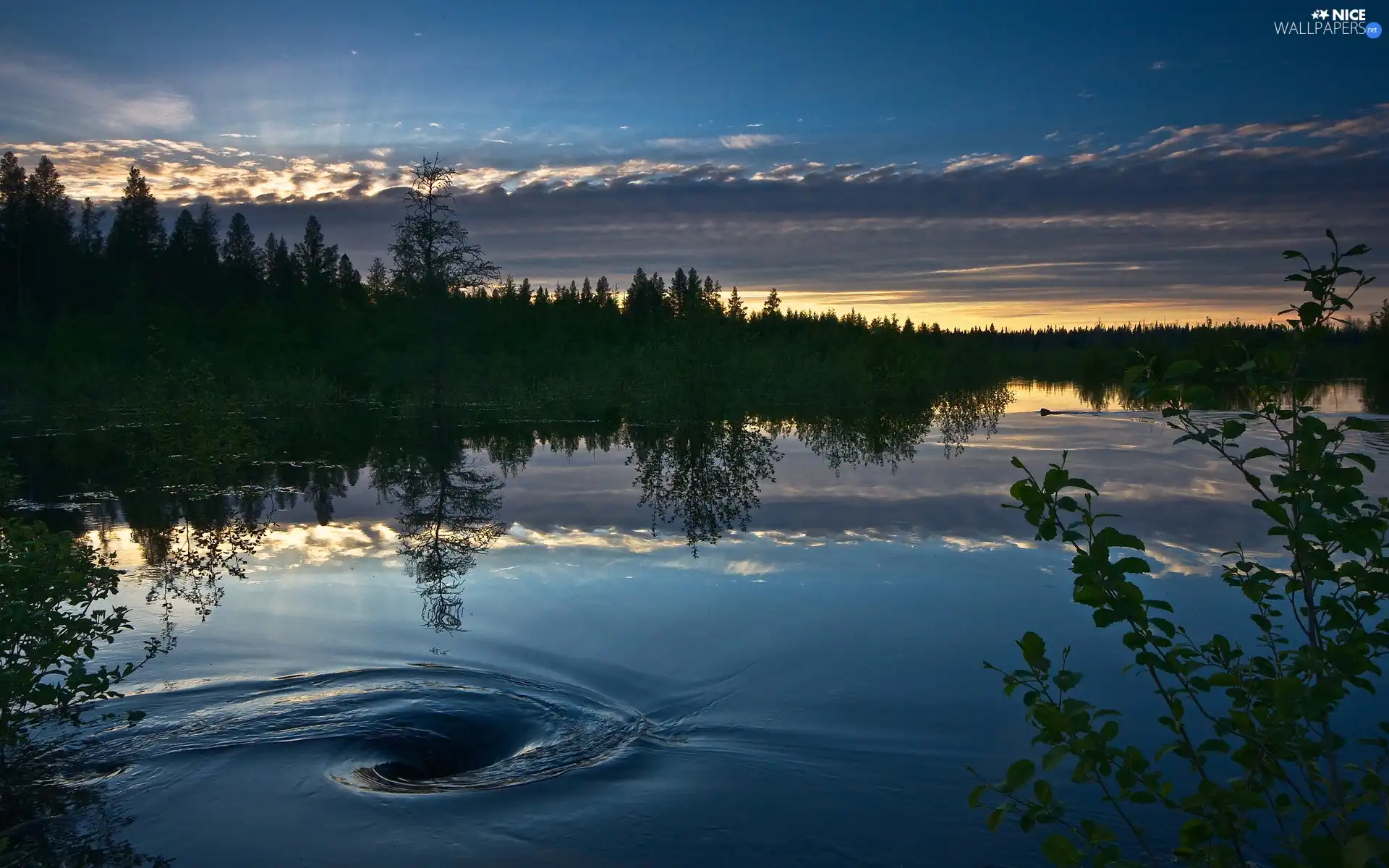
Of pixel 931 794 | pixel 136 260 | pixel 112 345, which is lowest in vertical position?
pixel 931 794

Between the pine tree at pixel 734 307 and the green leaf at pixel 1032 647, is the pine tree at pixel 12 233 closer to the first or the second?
the pine tree at pixel 734 307

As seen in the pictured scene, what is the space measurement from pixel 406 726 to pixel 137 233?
73496 mm

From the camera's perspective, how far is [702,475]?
19125mm

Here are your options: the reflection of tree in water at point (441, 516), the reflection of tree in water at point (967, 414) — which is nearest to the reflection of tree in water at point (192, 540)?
the reflection of tree in water at point (441, 516)

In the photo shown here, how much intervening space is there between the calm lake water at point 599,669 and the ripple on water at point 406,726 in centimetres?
3

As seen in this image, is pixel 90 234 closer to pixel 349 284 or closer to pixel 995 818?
pixel 349 284

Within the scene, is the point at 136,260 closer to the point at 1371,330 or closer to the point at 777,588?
the point at 777,588

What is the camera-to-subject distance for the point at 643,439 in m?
27.5

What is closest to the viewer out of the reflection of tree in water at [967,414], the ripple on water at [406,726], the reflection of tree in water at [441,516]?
the ripple on water at [406,726]

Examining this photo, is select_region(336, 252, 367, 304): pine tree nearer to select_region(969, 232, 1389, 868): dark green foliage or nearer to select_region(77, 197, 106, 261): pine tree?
select_region(77, 197, 106, 261): pine tree

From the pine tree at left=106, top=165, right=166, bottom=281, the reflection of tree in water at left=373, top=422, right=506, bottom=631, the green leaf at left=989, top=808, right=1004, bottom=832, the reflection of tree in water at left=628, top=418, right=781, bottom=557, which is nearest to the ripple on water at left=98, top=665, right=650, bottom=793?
the reflection of tree in water at left=373, top=422, right=506, bottom=631

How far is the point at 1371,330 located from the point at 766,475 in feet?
178

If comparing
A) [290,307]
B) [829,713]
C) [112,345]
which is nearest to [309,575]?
[829,713]

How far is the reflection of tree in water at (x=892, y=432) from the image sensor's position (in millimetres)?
22609
